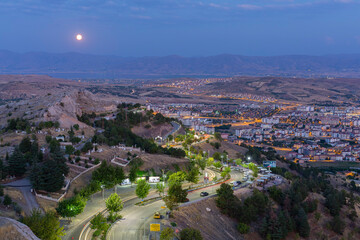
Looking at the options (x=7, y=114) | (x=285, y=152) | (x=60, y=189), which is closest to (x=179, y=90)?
(x=285, y=152)

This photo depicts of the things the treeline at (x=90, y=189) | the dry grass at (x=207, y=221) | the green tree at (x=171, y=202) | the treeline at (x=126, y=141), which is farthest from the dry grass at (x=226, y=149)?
the green tree at (x=171, y=202)

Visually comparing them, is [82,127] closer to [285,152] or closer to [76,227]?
[76,227]

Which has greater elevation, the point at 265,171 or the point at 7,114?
the point at 7,114

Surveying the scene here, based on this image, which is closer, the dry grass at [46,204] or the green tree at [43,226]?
the green tree at [43,226]

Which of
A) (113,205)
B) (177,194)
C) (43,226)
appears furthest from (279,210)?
(43,226)

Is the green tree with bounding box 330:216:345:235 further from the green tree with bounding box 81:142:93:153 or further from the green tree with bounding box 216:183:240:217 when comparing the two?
the green tree with bounding box 81:142:93:153

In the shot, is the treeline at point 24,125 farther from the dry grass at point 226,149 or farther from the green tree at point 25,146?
the dry grass at point 226,149

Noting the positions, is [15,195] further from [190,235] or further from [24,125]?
[24,125]

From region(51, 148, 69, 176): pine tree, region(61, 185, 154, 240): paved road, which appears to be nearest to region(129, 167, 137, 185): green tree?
region(61, 185, 154, 240): paved road
